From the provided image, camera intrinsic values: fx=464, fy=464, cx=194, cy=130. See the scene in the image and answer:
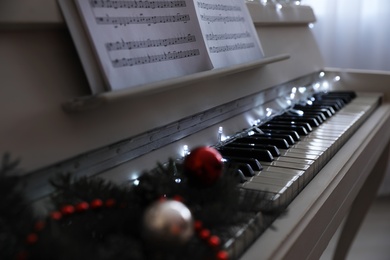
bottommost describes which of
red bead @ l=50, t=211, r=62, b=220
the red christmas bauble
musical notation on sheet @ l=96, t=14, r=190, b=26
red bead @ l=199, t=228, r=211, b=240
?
red bead @ l=199, t=228, r=211, b=240

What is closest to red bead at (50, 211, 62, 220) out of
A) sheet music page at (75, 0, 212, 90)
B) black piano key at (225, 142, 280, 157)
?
sheet music page at (75, 0, 212, 90)

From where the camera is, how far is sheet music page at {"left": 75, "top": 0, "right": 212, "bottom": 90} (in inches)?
27.6

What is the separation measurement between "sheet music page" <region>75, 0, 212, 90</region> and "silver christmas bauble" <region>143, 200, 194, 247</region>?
293 mm

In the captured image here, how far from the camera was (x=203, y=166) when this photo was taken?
54 cm

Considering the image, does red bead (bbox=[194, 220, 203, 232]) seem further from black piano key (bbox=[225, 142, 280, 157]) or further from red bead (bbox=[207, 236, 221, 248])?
black piano key (bbox=[225, 142, 280, 157])

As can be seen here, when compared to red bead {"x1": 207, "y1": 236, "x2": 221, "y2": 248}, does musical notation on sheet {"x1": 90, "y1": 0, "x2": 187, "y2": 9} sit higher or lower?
higher

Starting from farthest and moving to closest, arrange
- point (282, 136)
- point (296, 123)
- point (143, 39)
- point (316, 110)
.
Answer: point (316, 110)
point (296, 123)
point (282, 136)
point (143, 39)

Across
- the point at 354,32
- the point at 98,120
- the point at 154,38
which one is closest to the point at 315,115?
the point at 154,38

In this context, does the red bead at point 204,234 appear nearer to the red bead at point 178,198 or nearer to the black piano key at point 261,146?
the red bead at point 178,198

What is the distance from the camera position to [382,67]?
2.43 m

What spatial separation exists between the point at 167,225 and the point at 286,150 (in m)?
0.60

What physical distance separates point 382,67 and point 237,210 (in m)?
2.15

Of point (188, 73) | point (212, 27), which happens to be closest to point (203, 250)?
point (188, 73)

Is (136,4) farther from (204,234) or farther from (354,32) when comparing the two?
(354,32)
